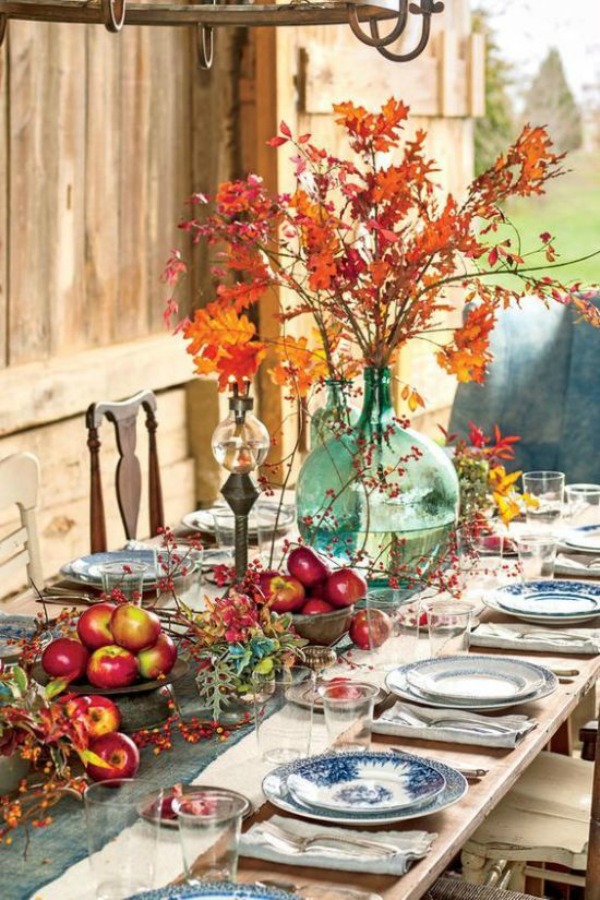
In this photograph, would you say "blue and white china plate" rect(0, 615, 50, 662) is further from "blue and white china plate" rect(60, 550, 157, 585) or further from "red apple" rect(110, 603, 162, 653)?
"red apple" rect(110, 603, 162, 653)

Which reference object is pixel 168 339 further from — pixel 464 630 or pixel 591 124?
pixel 591 124

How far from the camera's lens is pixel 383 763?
1522 millimetres

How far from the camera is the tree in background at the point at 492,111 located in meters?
7.19

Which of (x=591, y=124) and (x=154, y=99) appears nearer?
(x=154, y=99)

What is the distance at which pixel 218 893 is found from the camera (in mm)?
1210

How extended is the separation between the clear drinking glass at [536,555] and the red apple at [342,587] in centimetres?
49

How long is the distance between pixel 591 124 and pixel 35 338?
4671 millimetres

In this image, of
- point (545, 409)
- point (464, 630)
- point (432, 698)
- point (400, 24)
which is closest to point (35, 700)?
point (432, 698)

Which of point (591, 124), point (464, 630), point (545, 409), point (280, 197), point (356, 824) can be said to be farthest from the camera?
point (591, 124)

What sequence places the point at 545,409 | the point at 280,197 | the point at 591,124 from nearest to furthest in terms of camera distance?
the point at 280,197 → the point at 545,409 → the point at 591,124

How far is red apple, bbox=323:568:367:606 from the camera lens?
6.31 ft

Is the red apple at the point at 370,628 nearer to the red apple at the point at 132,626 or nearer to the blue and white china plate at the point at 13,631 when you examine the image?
the red apple at the point at 132,626

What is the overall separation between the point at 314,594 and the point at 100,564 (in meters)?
0.63

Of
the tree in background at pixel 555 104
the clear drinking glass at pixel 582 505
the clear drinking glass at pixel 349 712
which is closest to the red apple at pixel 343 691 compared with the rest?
the clear drinking glass at pixel 349 712
